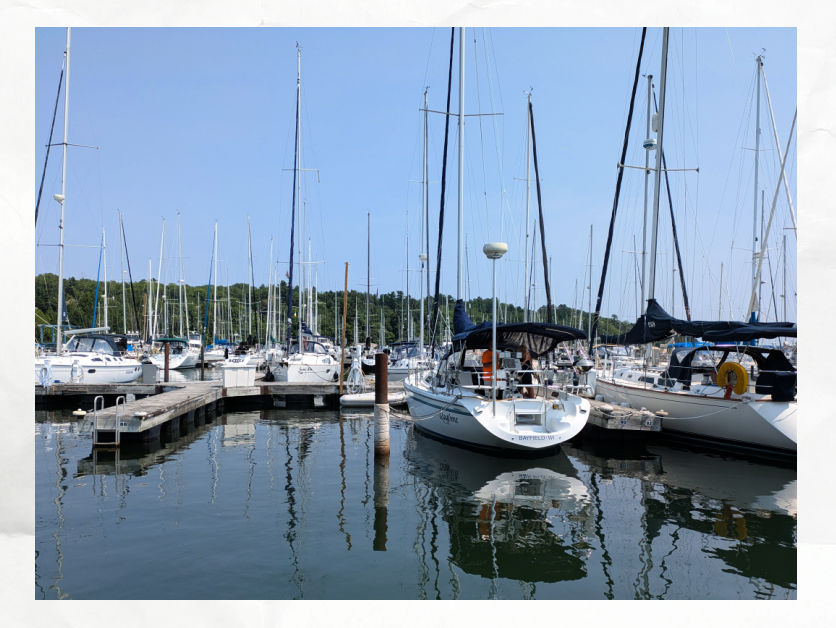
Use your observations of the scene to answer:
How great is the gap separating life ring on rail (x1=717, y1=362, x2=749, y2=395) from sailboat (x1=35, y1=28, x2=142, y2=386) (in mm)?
20401

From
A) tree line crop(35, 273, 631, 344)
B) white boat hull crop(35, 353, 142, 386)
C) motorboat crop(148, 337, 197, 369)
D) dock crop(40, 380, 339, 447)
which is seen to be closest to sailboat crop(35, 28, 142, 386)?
white boat hull crop(35, 353, 142, 386)

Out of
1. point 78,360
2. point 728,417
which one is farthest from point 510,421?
point 78,360

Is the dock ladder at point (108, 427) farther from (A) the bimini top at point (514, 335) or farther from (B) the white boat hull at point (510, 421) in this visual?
(A) the bimini top at point (514, 335)

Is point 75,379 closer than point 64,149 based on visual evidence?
No

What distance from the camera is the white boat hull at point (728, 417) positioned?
40.8ft

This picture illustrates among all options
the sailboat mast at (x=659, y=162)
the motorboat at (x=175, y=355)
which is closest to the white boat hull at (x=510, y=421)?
the sailboat mast at (x=659, y=162)

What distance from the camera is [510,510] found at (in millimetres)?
9141

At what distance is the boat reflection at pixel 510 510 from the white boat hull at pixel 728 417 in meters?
3.40
